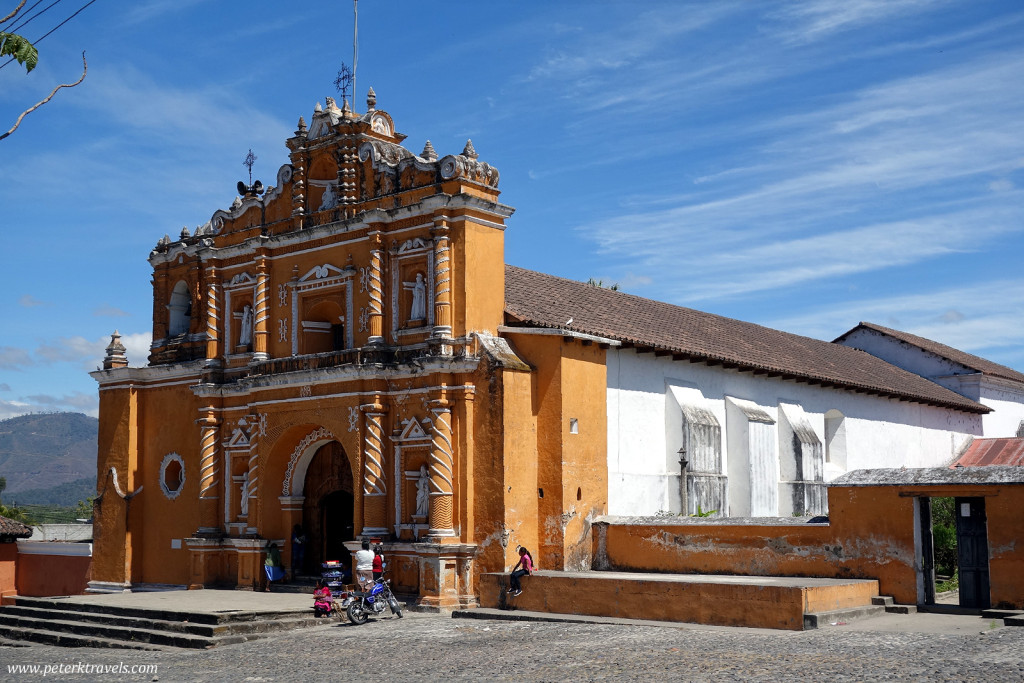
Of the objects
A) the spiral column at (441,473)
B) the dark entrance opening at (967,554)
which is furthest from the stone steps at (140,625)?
the dark entrance opening at (967,554)

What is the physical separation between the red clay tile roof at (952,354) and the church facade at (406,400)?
427 inches

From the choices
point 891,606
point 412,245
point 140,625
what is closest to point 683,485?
point 891,606

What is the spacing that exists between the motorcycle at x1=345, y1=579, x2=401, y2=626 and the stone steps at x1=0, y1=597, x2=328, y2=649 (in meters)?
0.76

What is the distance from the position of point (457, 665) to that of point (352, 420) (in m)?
8.31

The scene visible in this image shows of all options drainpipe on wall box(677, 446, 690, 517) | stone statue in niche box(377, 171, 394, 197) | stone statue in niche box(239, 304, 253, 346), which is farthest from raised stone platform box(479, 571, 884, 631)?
stone statue in niche box(239, 304, 253, 346)

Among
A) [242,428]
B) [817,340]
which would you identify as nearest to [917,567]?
[242,428]

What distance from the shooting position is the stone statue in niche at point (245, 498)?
2305cm

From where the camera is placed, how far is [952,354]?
39.6 meters

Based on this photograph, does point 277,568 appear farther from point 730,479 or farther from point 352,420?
point 730,479

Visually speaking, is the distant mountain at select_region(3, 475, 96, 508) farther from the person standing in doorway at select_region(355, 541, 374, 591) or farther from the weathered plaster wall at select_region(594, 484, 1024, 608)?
the weathered plaster wall at select_region(594, 484, 1024, 608)

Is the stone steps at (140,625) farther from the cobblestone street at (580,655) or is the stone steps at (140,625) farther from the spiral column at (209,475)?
the spiral column at (209,475)

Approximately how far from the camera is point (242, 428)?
23.4 meters

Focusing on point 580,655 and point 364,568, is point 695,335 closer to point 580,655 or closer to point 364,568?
point 364,568

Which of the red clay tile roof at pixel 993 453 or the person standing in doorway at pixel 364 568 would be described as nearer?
the person standing in doorway at pixel 364 568
